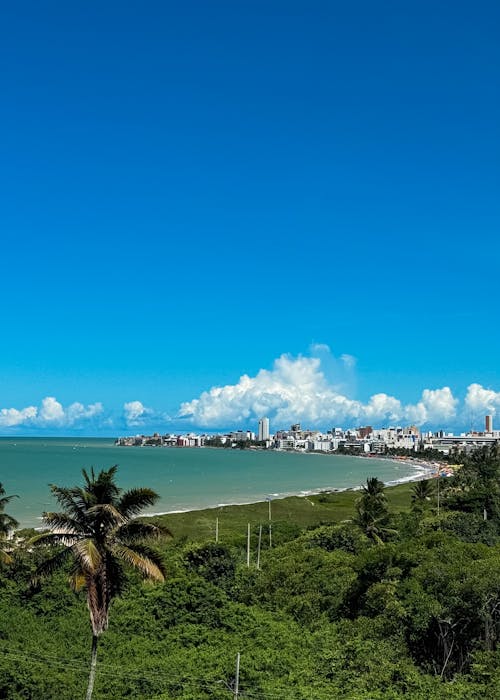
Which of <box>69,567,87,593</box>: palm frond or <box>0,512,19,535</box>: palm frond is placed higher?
<box>69,567,87,593</box>: palm frond

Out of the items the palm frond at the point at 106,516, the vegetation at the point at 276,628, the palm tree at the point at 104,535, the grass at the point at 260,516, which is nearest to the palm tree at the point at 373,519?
the vegetation at the point at 276,628

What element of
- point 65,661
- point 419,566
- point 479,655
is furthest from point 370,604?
point 65,661

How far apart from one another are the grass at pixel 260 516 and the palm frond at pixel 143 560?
38237mm

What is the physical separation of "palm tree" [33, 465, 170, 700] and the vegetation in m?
0.44

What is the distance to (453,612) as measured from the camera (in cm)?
3041

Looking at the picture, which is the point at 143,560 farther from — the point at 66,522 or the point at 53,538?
the point at 53,538

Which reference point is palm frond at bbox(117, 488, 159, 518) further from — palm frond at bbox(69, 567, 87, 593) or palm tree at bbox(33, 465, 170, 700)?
palm frond at bbox(69, 567, 87, 593)

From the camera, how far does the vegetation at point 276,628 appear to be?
25922 mm

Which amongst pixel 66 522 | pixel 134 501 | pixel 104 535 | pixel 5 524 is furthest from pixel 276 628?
pixel 5 524

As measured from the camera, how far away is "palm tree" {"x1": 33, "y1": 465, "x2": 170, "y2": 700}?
67.7 ft

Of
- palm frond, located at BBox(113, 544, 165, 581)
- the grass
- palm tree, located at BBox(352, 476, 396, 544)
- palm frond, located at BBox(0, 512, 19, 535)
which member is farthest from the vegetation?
the grass

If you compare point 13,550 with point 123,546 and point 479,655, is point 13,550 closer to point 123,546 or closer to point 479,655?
point 123,546

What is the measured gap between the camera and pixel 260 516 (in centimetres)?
9000

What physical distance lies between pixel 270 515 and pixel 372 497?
32.7 m
